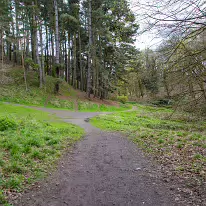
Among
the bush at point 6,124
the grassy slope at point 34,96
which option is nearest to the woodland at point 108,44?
the grassy slope at point 34,96

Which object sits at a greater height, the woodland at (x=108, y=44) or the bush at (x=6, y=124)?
the woodland at (x=108, y=44)

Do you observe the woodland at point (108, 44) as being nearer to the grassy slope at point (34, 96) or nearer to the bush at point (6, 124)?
the grassy slope at point (34, 96)

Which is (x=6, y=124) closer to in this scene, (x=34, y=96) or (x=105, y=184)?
(x=105, y=184)

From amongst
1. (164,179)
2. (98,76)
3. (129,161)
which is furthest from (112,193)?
(98,76)

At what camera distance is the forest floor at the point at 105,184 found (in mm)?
3164

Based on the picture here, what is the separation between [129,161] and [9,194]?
3333mm

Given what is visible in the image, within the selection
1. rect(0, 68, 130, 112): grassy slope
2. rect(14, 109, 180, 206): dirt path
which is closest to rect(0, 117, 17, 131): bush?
rect(14, 109, 180, 206): dirt path

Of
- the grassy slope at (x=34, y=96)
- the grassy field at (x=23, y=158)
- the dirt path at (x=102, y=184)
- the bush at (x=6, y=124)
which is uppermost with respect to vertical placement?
the grassy slope at (x=34, y=96)

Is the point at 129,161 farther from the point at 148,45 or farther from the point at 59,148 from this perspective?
the point at 148,45

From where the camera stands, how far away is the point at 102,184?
12.5 ft

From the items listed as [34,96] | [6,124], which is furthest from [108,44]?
[6,124]

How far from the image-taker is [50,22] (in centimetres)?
2353

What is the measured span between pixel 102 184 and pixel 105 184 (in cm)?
7

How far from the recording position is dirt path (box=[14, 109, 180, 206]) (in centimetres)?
316
